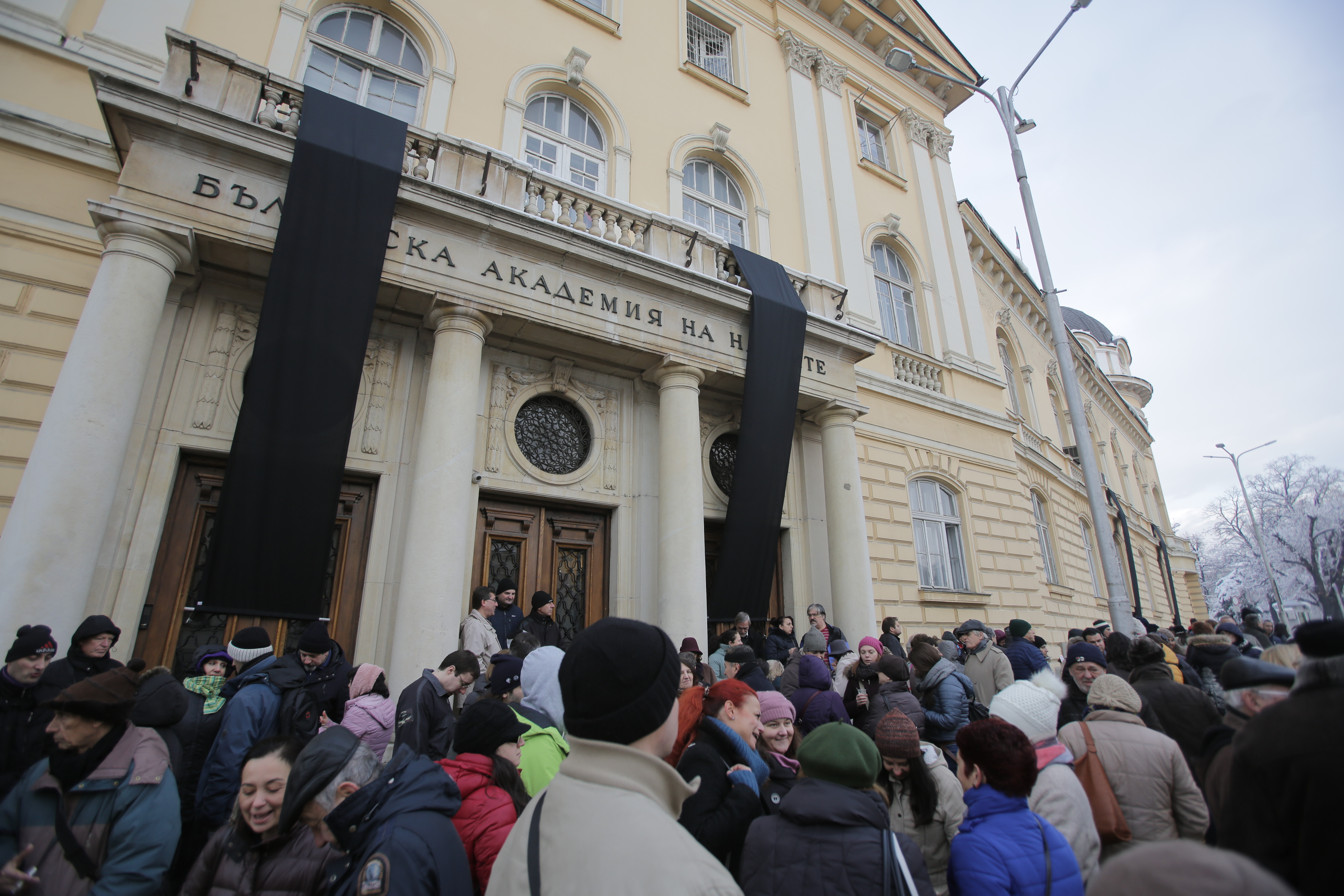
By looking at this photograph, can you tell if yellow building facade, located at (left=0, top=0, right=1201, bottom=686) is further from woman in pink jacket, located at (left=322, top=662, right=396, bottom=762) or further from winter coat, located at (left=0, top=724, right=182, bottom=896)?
winter coat, located at (left=0, top=724, right=182, bottom=896)

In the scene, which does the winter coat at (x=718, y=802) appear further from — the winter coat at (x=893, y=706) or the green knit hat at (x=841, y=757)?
the winter coat at (x=893, y=706)

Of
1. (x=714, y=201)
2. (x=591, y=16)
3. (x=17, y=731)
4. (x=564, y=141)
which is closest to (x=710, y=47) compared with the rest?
(x=591, y=16)

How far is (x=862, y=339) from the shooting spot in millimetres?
11297

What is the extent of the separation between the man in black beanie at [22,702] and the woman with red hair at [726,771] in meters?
3.73

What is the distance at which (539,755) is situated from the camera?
3152mm

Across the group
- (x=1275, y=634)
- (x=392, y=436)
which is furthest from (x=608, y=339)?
(x=1275, y=634)

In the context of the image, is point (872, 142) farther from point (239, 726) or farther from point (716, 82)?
point (239, 726)

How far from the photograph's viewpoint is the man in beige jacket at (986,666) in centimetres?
606

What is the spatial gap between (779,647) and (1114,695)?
4830 mm

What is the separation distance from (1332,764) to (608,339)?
26.0ft

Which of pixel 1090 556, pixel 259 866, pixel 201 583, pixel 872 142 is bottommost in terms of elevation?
pixel 259 866

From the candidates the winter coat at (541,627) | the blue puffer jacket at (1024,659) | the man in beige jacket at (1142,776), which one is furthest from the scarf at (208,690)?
the blue puffer jacket at (1024,659)

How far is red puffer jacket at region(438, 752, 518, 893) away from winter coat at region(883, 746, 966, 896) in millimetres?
1828

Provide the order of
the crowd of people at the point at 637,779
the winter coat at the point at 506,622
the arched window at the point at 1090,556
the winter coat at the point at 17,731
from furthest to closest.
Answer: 1. the arched window at the point at 1090,556
2. the winter coat at the point at 506,622
3. the winter coat at the point at 17,731
4. the crowd of people at the point at 637,779
